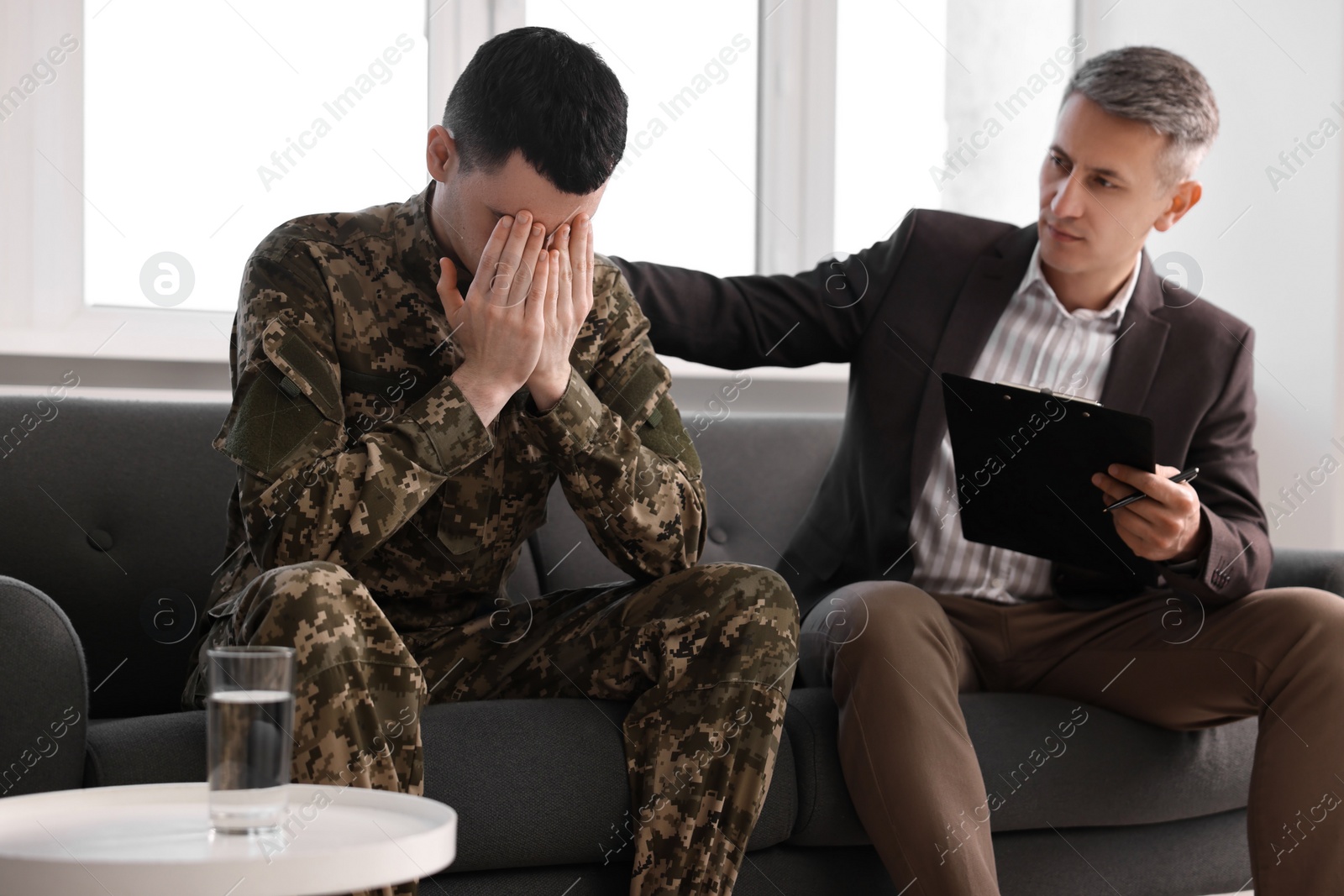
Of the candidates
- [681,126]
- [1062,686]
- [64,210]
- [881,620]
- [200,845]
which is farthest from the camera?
[681,126]

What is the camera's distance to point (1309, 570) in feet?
5.82

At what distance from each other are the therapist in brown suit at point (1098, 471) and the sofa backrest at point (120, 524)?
515mm

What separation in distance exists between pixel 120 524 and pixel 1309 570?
162cm

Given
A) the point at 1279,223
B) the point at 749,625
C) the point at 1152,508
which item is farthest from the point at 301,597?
the point at 1279,223

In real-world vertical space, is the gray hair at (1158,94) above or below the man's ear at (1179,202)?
above

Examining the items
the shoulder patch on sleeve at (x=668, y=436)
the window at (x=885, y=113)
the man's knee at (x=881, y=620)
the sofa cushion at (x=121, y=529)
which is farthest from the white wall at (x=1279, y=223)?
the sofa cushion at (x=121, y=529)

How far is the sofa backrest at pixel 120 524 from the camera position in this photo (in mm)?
1586

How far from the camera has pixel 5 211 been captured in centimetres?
208

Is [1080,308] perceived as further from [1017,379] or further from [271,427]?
[271,427]

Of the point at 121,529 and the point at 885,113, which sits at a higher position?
the point at 885,113

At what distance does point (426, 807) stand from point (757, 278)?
3.73ft

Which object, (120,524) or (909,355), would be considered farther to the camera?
(909,355)

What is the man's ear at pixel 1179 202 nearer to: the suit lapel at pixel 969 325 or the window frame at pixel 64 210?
the suit lapel at pixel 969 325

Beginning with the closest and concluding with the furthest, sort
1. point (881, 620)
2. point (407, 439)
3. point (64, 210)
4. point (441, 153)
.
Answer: point (407, 439), point (441, 153), point (881, 620), point (64, 210)
